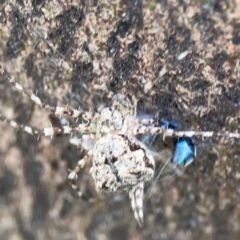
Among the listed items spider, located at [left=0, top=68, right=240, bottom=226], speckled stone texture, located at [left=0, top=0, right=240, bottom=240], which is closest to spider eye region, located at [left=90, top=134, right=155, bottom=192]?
spider, located at [left=0, top=68, right=240, bottom=226]

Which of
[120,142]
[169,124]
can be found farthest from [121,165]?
→ [169,124]

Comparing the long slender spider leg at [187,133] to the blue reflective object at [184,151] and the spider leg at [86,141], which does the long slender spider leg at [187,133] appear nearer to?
the blue reflective object at [184,151]

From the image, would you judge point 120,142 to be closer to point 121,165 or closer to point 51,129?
point 121,165

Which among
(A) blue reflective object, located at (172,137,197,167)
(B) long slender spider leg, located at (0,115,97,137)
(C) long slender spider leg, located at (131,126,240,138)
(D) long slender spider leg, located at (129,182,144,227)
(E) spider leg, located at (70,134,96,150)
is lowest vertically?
(D) long slender spider leg, located at (129,182,144,227)

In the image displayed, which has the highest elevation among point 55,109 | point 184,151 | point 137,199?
point 55,109

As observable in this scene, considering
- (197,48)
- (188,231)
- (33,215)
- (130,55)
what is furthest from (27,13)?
(188,231)

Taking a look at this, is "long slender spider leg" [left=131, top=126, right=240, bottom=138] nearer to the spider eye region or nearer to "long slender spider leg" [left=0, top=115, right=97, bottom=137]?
the spider eye region

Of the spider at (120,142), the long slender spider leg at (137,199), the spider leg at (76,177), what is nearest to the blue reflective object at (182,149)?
the spider at (120,142)
